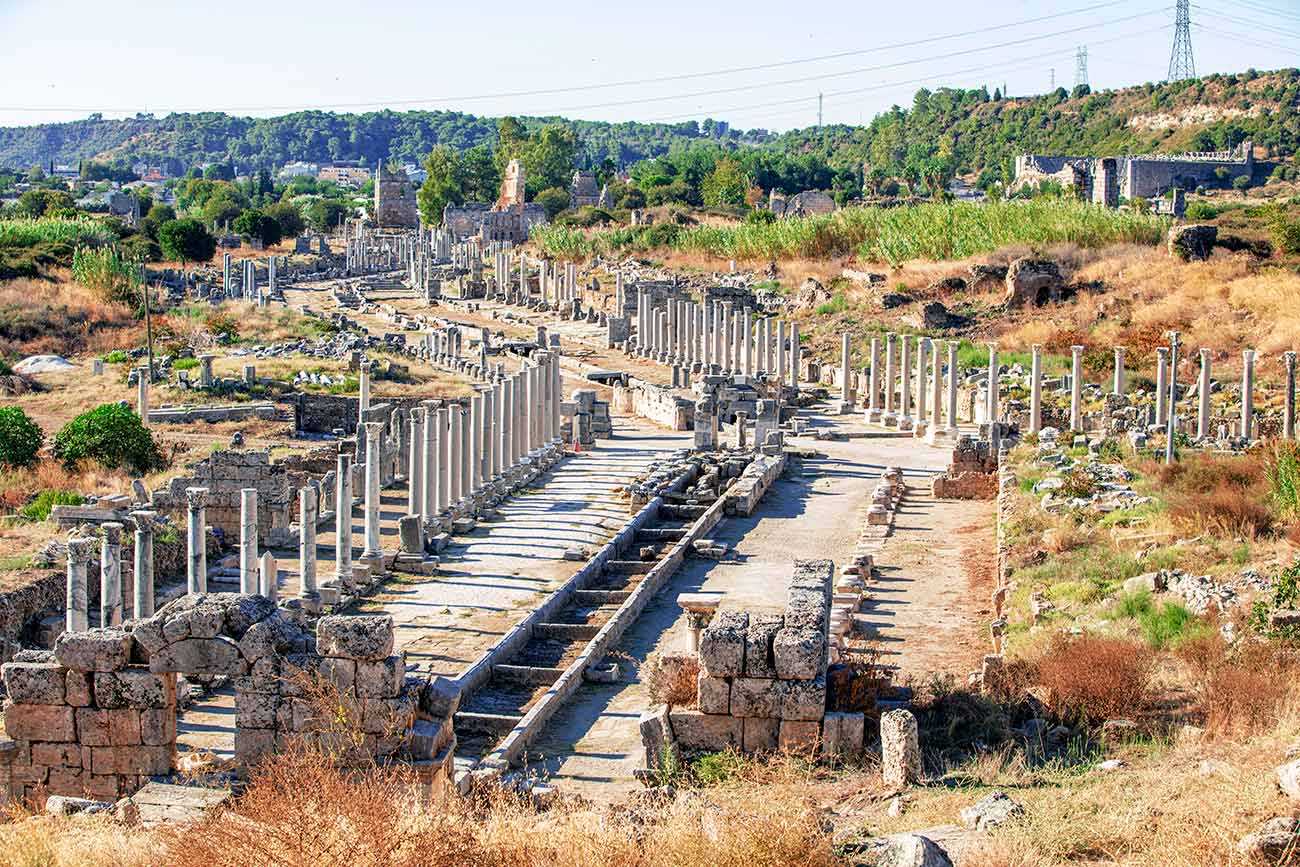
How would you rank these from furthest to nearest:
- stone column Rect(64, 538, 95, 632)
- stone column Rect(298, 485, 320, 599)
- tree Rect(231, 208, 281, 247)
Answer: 1. tree Rect(231, 208, 281, 247)
2. stone column Rect(298, 485, 320, 599)
3. stone column Rect(64, 538, 95, 632)

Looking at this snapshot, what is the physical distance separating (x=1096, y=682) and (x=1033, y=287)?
1417 inches

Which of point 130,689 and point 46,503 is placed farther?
point 46,503

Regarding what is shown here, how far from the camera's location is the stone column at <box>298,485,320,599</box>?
68.2ft

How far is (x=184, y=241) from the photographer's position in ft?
289

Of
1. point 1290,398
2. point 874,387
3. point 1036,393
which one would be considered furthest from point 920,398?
point 1290,398

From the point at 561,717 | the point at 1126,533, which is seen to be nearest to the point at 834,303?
the point at 1126,533

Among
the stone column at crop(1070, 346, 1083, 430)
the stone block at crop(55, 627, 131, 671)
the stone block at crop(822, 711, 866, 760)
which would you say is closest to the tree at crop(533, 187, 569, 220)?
the stone column at crop(1070, 346, 1083, 430)

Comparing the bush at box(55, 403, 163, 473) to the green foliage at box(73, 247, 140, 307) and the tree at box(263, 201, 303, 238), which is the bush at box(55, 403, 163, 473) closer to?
the green foliage at box(73, 247, 140, 307)

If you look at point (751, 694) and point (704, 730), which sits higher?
point (751, 694)

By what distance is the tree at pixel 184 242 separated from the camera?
8775 cm

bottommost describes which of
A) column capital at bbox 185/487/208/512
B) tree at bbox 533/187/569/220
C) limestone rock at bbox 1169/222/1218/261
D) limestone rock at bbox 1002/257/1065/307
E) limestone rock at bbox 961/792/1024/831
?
limestone rock at bbox 961/792/1024/831

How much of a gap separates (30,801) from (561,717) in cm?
545

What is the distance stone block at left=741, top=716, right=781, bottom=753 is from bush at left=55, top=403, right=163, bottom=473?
18655mm

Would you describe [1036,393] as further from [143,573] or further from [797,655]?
[797,655]
